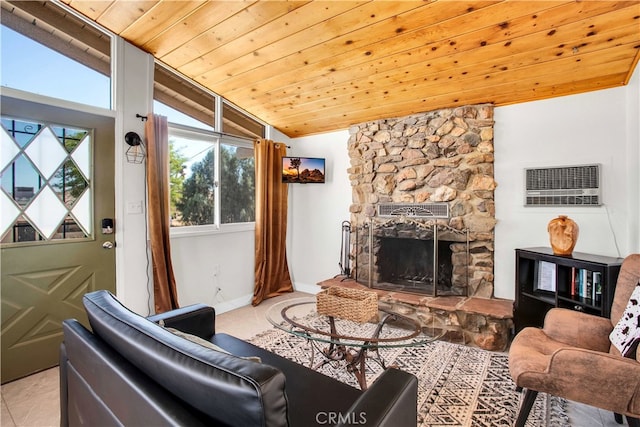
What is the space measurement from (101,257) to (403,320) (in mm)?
2459

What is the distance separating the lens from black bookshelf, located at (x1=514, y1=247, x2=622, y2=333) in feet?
7.04

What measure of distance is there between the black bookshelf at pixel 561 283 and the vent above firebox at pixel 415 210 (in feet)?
2.73

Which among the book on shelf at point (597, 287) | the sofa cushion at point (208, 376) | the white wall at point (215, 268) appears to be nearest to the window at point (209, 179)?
the white wall at point (215, 268)

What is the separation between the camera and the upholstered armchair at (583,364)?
1.42 m

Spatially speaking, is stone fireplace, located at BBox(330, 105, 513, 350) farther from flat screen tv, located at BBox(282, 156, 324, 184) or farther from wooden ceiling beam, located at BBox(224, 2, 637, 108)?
wooden ceiling beam, located at BBox(224, 2, 637, 108)

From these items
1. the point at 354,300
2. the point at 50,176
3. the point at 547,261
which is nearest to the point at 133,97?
the point at 50,176

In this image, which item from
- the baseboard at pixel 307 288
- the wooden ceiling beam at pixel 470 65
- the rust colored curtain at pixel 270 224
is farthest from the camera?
the baseboard at pixel 307 288

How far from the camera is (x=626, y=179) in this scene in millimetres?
2570

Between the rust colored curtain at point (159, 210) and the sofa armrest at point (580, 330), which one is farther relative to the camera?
the rust colored curtain at point (159, 210)

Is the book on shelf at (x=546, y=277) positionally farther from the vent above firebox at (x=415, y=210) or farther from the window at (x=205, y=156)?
the window at (x=205, y=156)

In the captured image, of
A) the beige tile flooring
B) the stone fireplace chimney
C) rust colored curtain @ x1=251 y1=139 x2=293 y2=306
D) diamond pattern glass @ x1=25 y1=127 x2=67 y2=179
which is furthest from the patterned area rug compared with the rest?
diamond pattern glass @ x1=25 y1=127 x2=67 y2=179

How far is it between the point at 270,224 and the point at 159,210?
4.68 feet

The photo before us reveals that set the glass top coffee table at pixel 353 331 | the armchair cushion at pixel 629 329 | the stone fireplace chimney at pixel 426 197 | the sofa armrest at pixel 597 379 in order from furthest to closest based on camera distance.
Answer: the stone fireplace chimney at pixel 426 197 < the glass top coffee table at pixel 353 331 < the armchair cushion at pixel 629 329 < the sofa armrest at pixel 597 379

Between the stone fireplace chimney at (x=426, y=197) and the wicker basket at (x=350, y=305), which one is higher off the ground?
the stone fireplace chimney at (x=426, y=197)
